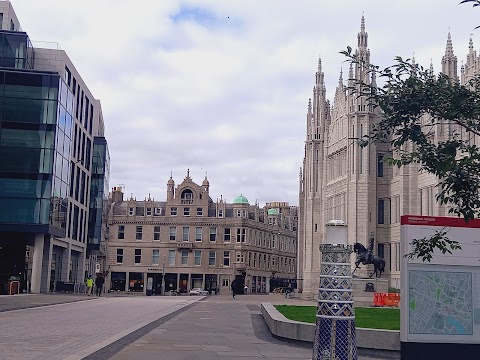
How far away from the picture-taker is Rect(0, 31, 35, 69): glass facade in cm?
5106

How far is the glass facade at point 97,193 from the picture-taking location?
70812 millimetres

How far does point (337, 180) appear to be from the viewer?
73.6 meters

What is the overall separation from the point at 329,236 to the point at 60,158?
4544 centimetres

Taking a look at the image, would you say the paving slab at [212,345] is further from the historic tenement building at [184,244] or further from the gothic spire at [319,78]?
the historic tenement building at [184,244]

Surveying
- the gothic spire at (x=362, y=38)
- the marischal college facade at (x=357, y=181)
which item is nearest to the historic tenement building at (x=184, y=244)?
the marischal college facade at (x=357, y=181)

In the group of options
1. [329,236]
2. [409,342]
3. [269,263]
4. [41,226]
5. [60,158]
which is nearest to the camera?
[329,236]

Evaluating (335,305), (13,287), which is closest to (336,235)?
(335,305)

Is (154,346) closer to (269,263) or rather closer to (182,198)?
(182,198)

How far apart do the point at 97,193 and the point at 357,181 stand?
95.5ft

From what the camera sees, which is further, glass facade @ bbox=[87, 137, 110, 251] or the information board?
glass facade @ bbox=[87, 137, 110, 251]

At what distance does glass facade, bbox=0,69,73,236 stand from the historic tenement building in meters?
50.9

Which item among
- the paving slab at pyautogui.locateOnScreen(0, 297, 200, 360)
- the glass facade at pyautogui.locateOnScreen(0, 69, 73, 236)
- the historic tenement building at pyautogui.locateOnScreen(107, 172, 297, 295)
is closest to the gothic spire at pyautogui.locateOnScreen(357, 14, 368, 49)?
the glass facade at pyautogui.locateOnScreen(0, 69, 73, 236)

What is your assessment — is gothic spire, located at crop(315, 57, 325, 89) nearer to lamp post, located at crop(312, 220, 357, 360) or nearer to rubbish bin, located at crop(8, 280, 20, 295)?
rubbish bin, located at crop(8, 280, 20, 295)

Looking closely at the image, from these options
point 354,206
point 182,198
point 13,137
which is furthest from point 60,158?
point 182,198
